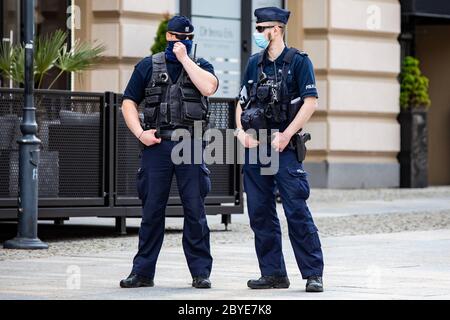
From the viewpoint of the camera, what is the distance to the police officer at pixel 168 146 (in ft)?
32.6

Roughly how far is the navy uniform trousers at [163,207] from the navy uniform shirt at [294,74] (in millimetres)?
720

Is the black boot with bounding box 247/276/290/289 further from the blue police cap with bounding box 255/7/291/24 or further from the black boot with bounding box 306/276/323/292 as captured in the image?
the blue police cap with bounding box 255/7/291/24

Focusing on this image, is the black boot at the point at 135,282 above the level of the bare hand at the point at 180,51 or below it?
below

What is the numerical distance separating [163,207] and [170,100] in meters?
0.77

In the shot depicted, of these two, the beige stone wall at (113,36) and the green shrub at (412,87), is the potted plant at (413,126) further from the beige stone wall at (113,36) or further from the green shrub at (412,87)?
the beige stone wall at (113,36)

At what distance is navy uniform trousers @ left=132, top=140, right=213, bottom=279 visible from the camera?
995cm

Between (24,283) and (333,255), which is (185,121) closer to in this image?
(24,283)

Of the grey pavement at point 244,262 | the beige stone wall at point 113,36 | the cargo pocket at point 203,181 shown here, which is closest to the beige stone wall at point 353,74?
the beige stone wall at point 113,36

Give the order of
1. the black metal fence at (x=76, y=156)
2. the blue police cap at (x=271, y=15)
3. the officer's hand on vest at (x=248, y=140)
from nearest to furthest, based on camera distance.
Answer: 1. the officer's hand on vest at (x=248, y=140)
2. the blue police cap at (x=271, y=15)
3. the black metal fence at (x=76, y=156)

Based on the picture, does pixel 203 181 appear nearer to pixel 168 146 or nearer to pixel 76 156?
pixel 168 146

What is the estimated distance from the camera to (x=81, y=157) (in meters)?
14.5

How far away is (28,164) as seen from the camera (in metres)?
13.3
